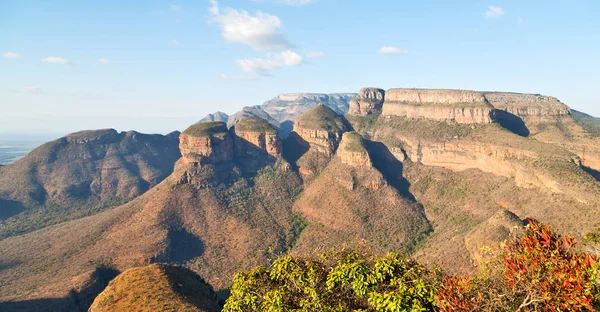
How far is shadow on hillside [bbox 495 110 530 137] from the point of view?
106 metres

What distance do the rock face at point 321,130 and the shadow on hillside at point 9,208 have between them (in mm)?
101371

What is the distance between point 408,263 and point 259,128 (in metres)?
103

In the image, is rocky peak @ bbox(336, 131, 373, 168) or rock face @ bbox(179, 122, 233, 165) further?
rock face @ bbox(179, 122, 233, 165)

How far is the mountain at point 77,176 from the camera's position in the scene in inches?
4478

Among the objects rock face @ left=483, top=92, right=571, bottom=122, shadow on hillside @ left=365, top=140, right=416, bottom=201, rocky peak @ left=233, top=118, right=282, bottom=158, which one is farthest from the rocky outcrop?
rock face @ left=483, top=92, right=571, bottom=122

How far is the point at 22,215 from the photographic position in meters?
111

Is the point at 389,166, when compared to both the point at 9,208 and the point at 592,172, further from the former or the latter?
the point at 9,208

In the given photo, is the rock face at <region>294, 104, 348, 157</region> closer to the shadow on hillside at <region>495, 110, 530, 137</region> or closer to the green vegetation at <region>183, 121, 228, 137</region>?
the green vegetation at <region>183, 121, 228, 137</region>

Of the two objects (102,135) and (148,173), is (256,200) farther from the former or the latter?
(102,135)

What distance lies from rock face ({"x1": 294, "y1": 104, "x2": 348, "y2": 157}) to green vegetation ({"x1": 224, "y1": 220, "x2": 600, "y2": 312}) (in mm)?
98569

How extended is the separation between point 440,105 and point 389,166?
28.8 meters

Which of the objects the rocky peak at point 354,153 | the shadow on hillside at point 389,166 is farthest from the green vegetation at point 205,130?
the shadow on hillside at point 389,166

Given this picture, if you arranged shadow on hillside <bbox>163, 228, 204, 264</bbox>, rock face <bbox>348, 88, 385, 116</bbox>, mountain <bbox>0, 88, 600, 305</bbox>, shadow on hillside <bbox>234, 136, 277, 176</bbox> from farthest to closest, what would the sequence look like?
rock face <bbox>348, 88, 385, 116</bbox>
shadow on hillside <bbox>234, 136, 277, 176</bbox>
shadow on hillside <bbox>163, 228, 204, 264</bbox>
mountain <bbox>0, 88, 600, 305</bbox>

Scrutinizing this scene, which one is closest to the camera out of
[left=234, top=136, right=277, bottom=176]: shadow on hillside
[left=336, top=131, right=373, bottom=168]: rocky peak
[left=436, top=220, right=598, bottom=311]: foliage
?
[left=436, top=220, right=598, bottom=311]: foliage
